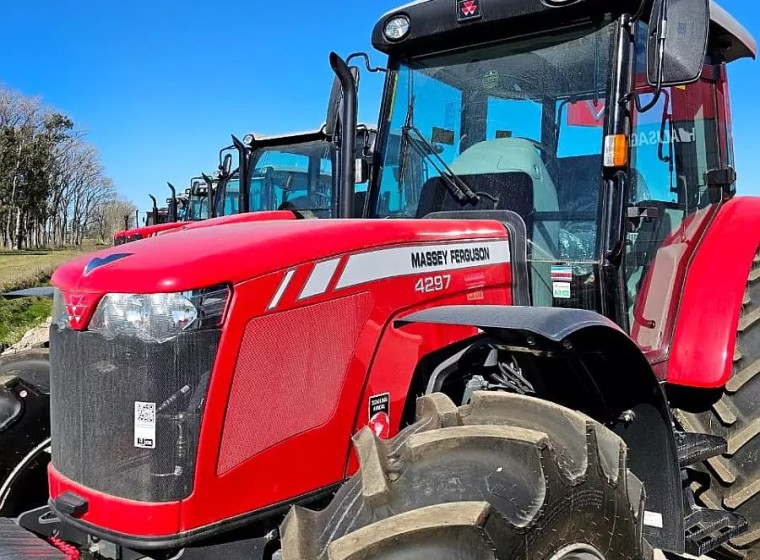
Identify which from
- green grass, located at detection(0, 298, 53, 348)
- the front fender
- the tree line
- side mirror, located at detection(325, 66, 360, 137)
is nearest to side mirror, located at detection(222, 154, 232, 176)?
green grass, located at detection(0, 298, 53, 348)

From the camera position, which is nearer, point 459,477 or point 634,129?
point 459,477

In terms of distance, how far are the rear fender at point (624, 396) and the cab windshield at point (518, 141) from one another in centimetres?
39

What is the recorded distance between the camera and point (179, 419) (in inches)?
72.5

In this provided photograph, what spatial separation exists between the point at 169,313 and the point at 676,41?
192cm

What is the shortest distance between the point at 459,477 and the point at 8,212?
5355 centimetres

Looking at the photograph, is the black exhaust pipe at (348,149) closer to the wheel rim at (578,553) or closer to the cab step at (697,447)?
the cab step at (697,447)

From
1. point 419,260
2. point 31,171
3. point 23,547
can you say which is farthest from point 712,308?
point 31,171

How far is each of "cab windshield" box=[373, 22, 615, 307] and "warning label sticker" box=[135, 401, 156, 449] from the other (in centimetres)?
153

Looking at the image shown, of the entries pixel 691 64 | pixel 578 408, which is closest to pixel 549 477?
pixel 578 408

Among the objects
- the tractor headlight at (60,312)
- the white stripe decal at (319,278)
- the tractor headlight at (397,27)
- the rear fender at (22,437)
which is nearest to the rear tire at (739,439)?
the white stripe decal at (319,278)

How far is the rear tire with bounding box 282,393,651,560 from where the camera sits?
162cm

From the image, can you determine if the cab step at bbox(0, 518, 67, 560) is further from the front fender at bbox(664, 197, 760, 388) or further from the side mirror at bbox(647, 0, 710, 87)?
the side mirror at bbox(647, 0, 710, 87)

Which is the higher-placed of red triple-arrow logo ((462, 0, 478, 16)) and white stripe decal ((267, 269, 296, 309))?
red triple-arrow logo ((462, 0, 478, 16))

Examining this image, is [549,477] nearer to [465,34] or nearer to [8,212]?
[465,34]
